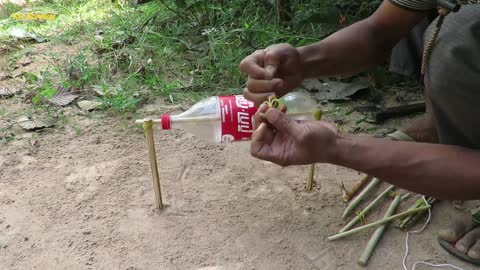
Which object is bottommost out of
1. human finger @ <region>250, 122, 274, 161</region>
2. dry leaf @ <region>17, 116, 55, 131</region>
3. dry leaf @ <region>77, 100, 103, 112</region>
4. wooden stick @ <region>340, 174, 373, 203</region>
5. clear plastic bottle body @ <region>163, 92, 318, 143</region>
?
wooden stick @ <region>340, 174, 373, 203</region>

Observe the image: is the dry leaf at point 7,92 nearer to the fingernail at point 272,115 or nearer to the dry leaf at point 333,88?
the dry leaf at point 333,88

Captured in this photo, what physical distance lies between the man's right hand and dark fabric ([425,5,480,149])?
443mm

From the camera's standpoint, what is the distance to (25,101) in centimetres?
277

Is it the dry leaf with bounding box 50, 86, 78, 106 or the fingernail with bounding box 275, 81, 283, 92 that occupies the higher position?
the fingernail with bounding box 275, 81, 283, 92

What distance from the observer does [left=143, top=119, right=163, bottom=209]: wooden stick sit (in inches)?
70.8

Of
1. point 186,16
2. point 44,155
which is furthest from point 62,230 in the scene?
point 186,16

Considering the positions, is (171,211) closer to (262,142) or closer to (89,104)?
(262,142)

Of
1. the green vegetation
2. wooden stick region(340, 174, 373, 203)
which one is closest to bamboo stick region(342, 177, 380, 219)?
wooden stick region(340, 174, 373, 203)

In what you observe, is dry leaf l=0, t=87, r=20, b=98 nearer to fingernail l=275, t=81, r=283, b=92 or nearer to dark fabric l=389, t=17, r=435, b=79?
fingernail l=275, t=81, r=283, b=92

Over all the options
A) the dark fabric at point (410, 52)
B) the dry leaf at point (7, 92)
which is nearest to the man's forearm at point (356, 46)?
the dark fabric at point (410, 52)

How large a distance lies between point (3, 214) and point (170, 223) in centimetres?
65

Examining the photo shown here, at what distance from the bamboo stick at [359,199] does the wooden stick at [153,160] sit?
0.69 meters

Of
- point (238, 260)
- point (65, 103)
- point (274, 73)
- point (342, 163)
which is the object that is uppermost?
point (274, 73)

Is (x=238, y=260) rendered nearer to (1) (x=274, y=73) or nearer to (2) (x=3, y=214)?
(1) (x=274, y=73)
